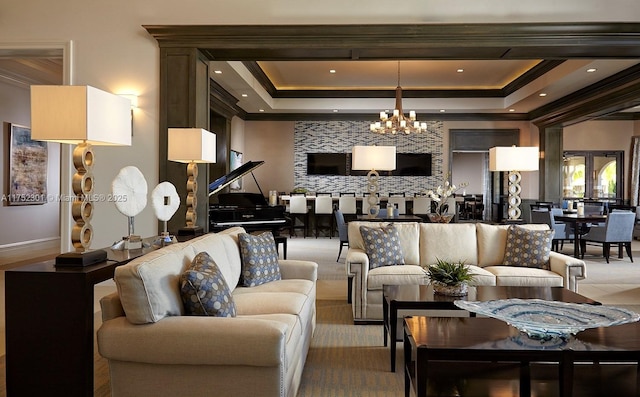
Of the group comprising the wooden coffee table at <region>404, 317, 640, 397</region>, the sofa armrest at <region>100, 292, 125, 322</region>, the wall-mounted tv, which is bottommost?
the wooden coffee table at <region>404, 317, 640, 397</region>

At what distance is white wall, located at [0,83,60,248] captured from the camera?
319 inches

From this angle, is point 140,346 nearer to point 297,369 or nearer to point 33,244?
point 297,369

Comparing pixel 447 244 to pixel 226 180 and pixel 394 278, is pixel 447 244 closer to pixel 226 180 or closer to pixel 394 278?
pixel 394 278

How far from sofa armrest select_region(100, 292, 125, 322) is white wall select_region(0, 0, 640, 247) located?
10.4 feet

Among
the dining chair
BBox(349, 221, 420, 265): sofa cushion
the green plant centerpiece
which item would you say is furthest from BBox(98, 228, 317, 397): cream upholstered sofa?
the dining chair

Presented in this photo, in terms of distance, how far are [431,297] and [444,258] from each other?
1.44 meters

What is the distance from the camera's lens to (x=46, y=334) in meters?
2.37

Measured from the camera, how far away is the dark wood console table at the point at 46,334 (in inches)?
92.7

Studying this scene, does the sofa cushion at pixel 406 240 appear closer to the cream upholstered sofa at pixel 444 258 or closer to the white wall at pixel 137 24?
the cream upholstered sofa at pixel 444 258

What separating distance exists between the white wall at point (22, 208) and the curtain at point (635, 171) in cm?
1314

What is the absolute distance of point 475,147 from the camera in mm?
12125

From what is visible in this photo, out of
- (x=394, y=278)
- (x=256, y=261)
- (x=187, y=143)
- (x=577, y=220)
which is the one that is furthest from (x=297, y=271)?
(x=577, y=220)

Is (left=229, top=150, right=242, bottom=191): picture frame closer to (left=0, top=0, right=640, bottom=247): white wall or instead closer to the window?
(left=0, top=0, right=640, bottom=247): white wall

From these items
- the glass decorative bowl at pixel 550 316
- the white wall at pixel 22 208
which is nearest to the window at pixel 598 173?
the glass decorative bowl at pixel 550 316
